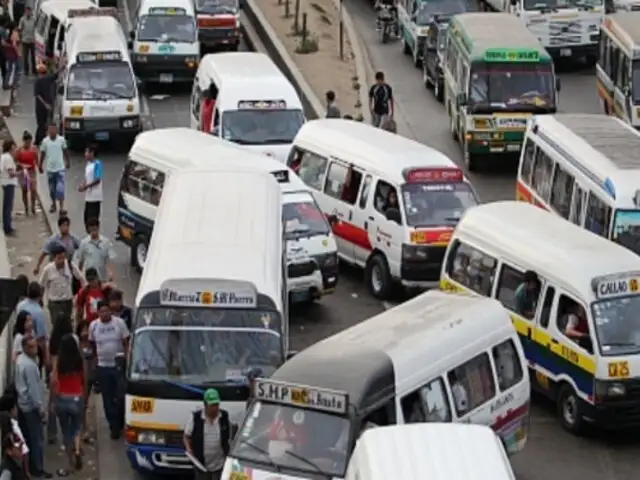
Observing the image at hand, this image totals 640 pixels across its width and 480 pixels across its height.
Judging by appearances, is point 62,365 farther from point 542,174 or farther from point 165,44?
point 165,44

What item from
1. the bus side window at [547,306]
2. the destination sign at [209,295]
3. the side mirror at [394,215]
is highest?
the destination sign at [209,295]

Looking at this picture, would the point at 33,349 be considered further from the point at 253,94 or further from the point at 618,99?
the point at 618,99

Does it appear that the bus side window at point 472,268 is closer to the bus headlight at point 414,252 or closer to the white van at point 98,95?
the bus headlight at point 414,252

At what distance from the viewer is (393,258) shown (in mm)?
24500

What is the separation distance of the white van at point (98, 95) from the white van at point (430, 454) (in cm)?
1971

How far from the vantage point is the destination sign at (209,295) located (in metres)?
17.7

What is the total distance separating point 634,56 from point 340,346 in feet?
54.1

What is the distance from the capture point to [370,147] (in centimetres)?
2558

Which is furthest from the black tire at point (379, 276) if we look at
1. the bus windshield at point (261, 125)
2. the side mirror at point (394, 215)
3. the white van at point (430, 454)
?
the white van at point (430, 454)

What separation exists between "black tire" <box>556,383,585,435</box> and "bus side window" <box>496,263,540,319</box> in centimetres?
110

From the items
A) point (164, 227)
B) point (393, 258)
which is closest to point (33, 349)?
point (164, 227)

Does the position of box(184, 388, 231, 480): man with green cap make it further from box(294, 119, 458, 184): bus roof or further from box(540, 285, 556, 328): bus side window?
box(294, 119, 458, 184): bus roof

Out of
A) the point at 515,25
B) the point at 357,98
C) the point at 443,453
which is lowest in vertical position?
the point at 357,98

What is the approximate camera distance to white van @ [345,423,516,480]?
12.7 m
